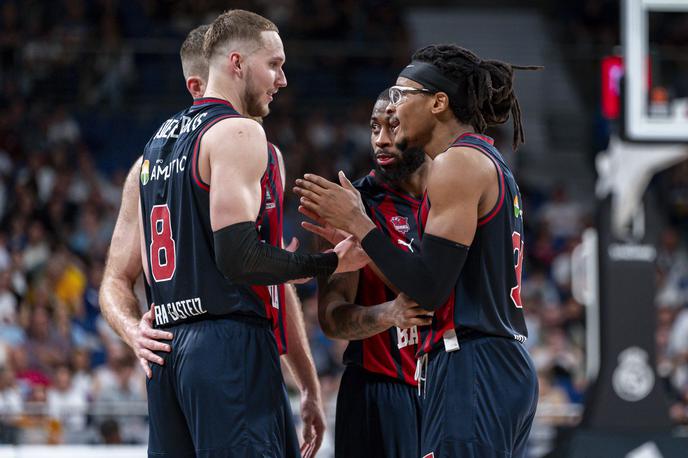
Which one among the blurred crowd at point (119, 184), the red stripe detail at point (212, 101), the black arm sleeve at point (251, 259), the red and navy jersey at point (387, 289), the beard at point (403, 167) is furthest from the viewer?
the blurred crowd at point (119, 184)

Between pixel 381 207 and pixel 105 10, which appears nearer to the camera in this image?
pixel 381 207

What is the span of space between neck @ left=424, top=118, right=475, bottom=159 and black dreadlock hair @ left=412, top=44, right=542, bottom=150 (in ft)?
0.11

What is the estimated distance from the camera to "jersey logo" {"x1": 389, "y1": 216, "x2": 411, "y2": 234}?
199 inches

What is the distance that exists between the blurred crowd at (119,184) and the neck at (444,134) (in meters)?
5.29

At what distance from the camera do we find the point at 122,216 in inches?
186

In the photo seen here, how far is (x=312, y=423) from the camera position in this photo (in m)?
4.96

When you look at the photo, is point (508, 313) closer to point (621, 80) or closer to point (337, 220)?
point (337, 220)

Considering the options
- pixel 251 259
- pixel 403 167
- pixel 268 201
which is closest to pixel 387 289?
pixel 403 167

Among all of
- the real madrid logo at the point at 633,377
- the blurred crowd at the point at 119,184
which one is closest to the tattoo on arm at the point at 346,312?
the real madrid logo at the point at 633,377

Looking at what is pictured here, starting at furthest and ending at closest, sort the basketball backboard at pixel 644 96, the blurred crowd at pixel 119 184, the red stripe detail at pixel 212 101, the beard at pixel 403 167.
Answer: the blurred crowd at pixel 119 184 → the basketball backboard at pixel 644 96 → the beard at pixel 403 167 → the red stripe detail at pixel 212 101

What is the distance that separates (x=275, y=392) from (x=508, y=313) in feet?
3.18

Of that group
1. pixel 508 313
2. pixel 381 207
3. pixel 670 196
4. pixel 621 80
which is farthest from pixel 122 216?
pixel 670 196

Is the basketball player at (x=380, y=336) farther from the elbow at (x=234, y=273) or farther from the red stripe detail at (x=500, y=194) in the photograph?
the elbow at (x=234, y=273)

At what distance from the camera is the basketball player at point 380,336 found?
4.83 m
